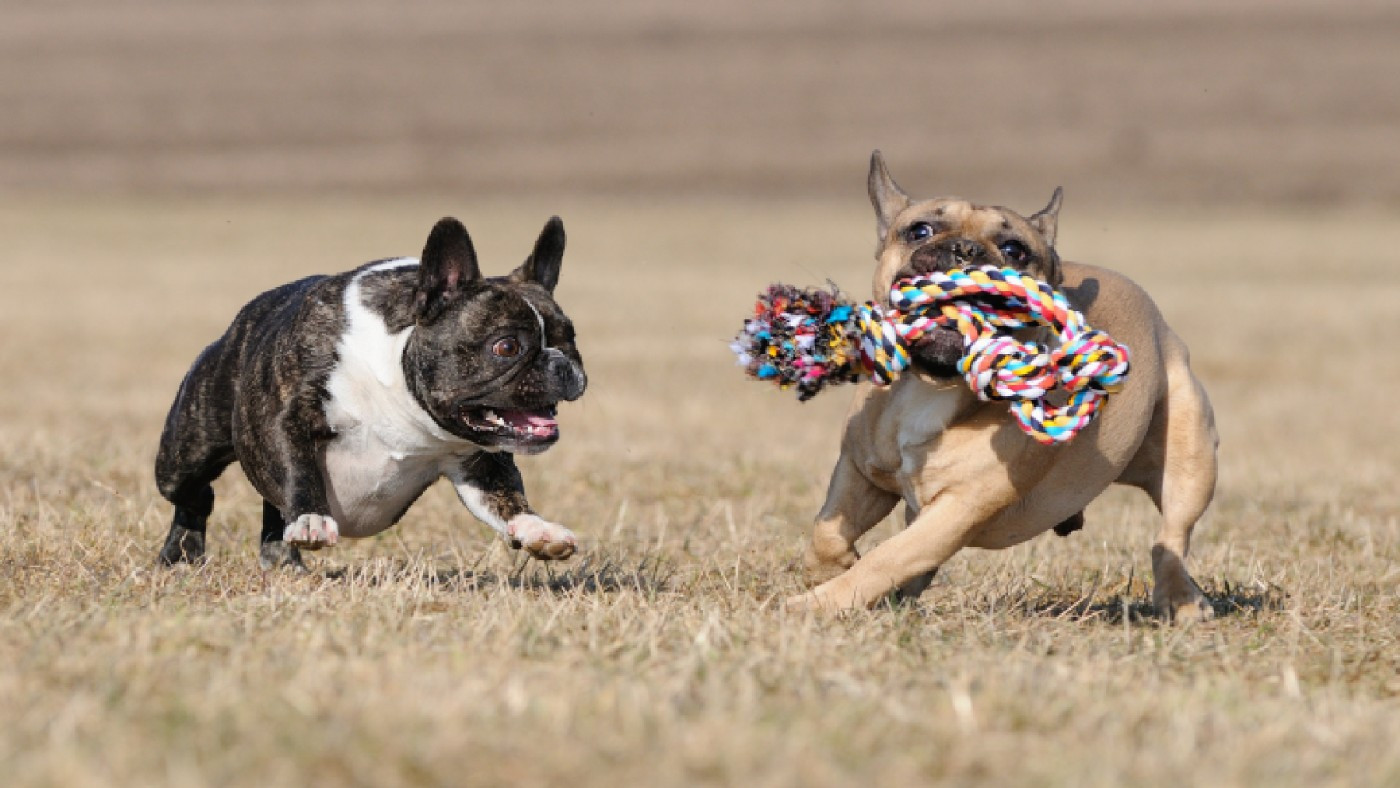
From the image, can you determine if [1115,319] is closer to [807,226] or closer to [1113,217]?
[807,226]

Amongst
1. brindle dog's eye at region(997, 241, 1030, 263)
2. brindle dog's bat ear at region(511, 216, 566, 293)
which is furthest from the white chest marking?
brindle dog's eye at region(997, 241, 1030, 263)

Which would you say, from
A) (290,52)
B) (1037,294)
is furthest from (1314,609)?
(290,52)

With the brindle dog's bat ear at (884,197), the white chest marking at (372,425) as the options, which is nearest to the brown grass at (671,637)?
the white chest marking at (372,425)

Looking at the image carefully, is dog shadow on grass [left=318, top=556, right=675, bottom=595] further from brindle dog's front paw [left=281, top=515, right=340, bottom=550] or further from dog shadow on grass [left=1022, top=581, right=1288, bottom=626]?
dog shadow on grass [left=1022, top=581, right=1288, bottom=626]

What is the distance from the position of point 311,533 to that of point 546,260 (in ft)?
4.40

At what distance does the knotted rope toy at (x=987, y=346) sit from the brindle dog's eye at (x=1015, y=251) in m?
0.26

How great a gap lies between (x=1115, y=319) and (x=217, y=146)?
155ft

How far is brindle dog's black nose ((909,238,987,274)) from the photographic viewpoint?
5812 millimetres

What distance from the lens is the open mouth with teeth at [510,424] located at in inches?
230

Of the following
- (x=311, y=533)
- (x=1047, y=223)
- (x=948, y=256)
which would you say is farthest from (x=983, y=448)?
(x=311, y=533)

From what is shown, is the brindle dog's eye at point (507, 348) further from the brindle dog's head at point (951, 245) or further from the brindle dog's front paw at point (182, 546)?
the brindle dog's front paw at point (182, 546)

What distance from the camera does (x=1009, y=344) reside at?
5.48 metres

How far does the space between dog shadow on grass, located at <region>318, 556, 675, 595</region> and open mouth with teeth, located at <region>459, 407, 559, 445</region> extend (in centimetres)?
47

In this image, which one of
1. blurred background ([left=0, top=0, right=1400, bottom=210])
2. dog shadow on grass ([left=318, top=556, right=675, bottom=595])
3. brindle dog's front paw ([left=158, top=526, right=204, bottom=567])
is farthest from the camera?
blurred background ([left=0, top=0, right=1400, bottom=210])
